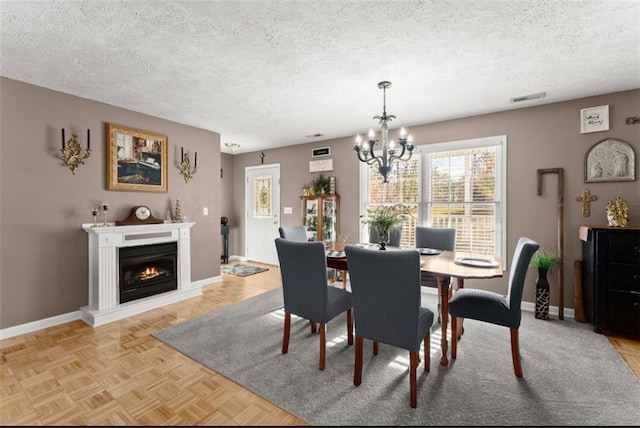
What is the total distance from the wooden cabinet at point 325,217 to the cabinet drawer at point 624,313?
340cm

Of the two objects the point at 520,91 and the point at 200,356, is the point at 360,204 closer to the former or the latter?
Answer: the point at 520,91

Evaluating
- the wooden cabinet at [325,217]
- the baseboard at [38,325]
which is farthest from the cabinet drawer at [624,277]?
the baseboard at [38,325]

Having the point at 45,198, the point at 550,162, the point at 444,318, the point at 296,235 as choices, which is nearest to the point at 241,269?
the point at 296,235

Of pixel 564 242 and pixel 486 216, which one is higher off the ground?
pixel 486 216

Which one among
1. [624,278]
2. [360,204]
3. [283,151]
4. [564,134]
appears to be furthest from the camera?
[283,151]

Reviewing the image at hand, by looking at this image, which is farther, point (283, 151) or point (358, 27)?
point (283, 151)

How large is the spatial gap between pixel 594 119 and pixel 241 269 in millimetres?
5582

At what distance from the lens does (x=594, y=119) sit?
313cm

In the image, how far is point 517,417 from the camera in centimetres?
169

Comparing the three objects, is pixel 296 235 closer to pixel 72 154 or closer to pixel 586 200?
pixel 72 154

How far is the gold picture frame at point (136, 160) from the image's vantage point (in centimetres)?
347

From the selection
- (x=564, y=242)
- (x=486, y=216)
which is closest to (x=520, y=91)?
(x=486, y=216)

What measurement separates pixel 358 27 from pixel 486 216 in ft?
9.75

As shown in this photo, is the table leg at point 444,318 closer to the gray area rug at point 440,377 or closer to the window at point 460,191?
the gray area rug at point 440,377
